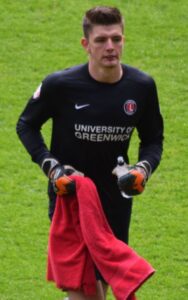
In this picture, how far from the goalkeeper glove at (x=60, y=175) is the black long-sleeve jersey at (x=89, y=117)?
97 mm

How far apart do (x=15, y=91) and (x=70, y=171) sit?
20.0ft

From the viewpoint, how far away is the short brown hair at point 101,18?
26.5 feet

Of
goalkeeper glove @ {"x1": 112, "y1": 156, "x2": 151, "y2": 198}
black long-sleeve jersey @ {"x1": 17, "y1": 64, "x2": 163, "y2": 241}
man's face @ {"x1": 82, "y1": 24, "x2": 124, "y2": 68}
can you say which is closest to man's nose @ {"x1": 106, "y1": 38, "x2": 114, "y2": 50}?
man's face @ {"x1": 82, "y1": 24, "x2": 124, "y2": 68}

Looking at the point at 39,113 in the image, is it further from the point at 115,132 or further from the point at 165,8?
the point at 165,8

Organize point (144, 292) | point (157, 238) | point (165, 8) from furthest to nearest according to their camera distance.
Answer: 1. point (165, 8)
2. point (157, 238)
3. point (144, 292)

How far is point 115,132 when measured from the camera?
825 centimetres

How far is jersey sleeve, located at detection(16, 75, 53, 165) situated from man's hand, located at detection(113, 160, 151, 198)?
0.50 meters

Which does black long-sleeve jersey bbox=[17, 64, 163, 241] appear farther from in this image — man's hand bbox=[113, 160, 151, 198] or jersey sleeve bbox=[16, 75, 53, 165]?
man's hand bbox=[113, 160, 151, 198]

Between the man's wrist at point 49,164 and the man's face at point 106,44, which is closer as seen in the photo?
the man's face at point 106,44

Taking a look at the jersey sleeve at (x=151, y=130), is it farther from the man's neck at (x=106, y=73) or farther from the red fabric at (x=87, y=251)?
the red fabric at (x=87, y=251)

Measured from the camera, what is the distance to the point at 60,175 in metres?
8.09

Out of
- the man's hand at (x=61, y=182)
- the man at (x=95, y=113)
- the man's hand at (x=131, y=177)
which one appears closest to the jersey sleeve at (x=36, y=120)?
the man at (x=95, y=113)

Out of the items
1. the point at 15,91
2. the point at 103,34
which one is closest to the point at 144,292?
the point at 103,34

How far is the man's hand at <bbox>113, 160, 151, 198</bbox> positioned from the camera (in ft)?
26.3
